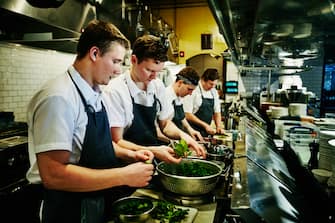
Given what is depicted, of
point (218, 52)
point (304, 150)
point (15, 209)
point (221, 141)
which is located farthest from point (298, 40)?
point (218, 52)

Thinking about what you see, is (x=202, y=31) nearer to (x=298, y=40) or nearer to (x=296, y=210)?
(x=298, y=40)

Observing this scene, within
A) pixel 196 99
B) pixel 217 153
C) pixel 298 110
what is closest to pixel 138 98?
pixel 217 153

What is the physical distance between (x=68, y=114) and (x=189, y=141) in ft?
3.85

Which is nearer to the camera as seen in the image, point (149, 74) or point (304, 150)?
point (149, 74)

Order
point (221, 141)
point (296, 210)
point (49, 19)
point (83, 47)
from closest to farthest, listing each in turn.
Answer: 1. point (83, 47)
2. point (296, 210)
3. point (49, 19)
4. point (221, 141)

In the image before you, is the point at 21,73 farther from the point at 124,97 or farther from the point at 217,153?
the point at 217,153

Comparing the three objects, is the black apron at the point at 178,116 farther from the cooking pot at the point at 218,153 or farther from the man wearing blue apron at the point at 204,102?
the cooking pot at the point at 218,153

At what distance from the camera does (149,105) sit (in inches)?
93.4

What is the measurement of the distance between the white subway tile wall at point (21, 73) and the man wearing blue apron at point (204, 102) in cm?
212

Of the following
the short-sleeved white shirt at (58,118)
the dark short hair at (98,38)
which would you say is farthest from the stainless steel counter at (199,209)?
the dark short hair at (98,38)

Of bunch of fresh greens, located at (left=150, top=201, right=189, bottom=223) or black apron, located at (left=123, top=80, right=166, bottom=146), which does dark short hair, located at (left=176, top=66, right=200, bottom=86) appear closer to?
black apron, located at (left=123, top=80, right=166, bottom=146)

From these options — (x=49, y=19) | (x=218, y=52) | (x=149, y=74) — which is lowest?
(x=149, y=74)

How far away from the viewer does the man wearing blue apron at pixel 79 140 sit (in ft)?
3.91

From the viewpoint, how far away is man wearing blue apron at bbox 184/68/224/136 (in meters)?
4.44
